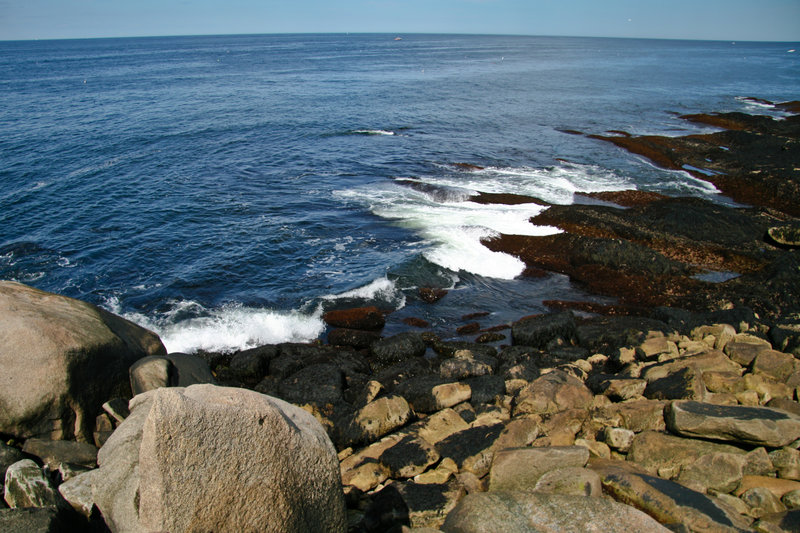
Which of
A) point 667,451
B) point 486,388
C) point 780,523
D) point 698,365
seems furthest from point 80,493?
point 698,365

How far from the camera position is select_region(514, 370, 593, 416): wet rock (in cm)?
1091

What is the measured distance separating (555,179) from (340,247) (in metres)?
18.0

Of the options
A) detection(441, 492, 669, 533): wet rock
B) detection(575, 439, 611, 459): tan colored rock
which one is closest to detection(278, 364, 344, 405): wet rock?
detection(575, 439, 611, 459): tan colored rock

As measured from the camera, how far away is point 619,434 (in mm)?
9109

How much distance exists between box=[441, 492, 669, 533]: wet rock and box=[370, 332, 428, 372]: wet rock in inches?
373

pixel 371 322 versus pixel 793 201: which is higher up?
pixel 793 201

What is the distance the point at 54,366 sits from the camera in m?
8.98

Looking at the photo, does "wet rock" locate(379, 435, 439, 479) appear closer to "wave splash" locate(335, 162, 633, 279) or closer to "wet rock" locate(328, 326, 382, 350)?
"wet rock" locate(328, 326, 382, 350)

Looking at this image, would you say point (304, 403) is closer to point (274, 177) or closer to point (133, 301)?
point (133, 301)

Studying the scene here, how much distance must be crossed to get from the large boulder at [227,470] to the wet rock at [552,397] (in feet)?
19.5

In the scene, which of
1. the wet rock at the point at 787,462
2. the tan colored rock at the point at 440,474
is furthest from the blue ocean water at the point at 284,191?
the wet rock at the point at 787,462

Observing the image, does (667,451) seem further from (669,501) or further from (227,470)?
(227,470)

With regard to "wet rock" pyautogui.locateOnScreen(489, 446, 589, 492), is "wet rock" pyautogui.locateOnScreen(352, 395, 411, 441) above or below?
below

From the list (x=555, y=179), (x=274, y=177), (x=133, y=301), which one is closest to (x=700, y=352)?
(x=133, y=301)
